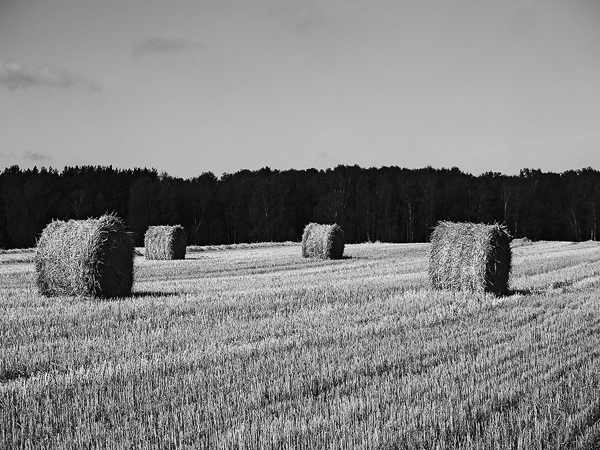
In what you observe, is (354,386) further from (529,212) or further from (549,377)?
(529,212)

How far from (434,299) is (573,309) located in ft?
8.72

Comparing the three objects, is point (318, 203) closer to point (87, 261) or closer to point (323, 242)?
point (323, 242)

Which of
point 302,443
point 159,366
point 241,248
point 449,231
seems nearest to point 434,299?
point 449,231

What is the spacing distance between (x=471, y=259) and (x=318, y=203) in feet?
194

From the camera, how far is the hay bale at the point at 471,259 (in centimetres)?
1422

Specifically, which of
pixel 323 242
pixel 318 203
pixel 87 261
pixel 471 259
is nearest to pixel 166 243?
pixel 323 242

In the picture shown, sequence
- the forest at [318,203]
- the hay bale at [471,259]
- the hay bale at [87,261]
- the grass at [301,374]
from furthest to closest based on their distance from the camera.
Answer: the forest at [318,203]
the hay bale at [471,259]
the hay bale at [87,261]
the grass at [301,374]

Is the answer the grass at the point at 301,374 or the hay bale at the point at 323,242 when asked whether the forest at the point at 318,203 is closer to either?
Result: the hay bale at the point at 323,242

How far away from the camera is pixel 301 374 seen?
6.34 meters

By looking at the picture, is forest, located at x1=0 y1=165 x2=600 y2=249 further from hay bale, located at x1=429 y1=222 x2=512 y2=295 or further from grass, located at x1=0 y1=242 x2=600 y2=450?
grass, located at x1=0 y1=242 x2=600 y2=450

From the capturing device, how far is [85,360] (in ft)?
23.3

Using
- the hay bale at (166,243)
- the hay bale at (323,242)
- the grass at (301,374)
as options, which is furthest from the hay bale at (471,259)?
the hay bale at (166,243)

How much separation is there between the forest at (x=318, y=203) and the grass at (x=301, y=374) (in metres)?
54.7

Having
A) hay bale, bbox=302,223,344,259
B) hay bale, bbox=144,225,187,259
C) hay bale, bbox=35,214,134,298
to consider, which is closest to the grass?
hay bale, bbox=35,214,134,298
